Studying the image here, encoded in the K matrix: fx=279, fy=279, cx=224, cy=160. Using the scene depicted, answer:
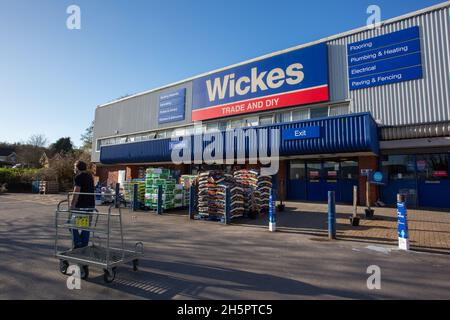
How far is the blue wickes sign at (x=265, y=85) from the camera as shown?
1705cm

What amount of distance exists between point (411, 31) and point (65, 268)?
17859 mm


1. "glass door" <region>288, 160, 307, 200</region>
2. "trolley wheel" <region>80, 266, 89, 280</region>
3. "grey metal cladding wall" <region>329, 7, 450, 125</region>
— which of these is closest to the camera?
"trolley wheel" <region>80, 266, 89, 280</region>

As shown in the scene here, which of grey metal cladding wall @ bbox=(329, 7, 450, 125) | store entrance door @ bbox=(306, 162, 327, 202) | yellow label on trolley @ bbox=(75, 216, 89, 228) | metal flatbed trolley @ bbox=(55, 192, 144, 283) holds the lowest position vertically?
metal flatbed trolley @ bbox=(55, 192, 144, 283)

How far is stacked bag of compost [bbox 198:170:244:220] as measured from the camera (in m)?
11.8

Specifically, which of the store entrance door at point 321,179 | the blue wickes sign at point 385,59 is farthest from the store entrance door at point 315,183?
the blue wickes sign at point 385,59

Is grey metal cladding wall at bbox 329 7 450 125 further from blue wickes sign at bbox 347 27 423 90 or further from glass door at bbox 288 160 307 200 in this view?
glass door at bbox 288 160 307 200

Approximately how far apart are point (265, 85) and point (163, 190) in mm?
9967

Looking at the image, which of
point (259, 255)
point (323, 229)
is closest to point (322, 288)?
point (259, 255)

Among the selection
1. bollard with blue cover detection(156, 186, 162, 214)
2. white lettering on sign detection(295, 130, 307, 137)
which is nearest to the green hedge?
bollard with blue cover detection(156, 186, 162, 214)

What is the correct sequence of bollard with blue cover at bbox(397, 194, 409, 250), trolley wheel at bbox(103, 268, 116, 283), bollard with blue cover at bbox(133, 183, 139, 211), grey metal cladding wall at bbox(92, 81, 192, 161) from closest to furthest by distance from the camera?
trolley wheel at bbox(103, 268, 116, 283) → bollard with blue cover at bbox(397, 194, 409, 250) → bollard with blue cover at bbox(133, 183, 139, 211) → grey metal cladding wall at bbox(92, 81, 192, 161)

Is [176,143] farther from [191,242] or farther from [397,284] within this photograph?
[397,284]

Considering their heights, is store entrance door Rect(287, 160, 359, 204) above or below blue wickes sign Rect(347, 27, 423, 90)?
below

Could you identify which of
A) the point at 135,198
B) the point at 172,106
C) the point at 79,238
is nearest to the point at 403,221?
the point at 79,238

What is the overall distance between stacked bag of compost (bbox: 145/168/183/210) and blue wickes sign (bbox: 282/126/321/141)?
6.61m
